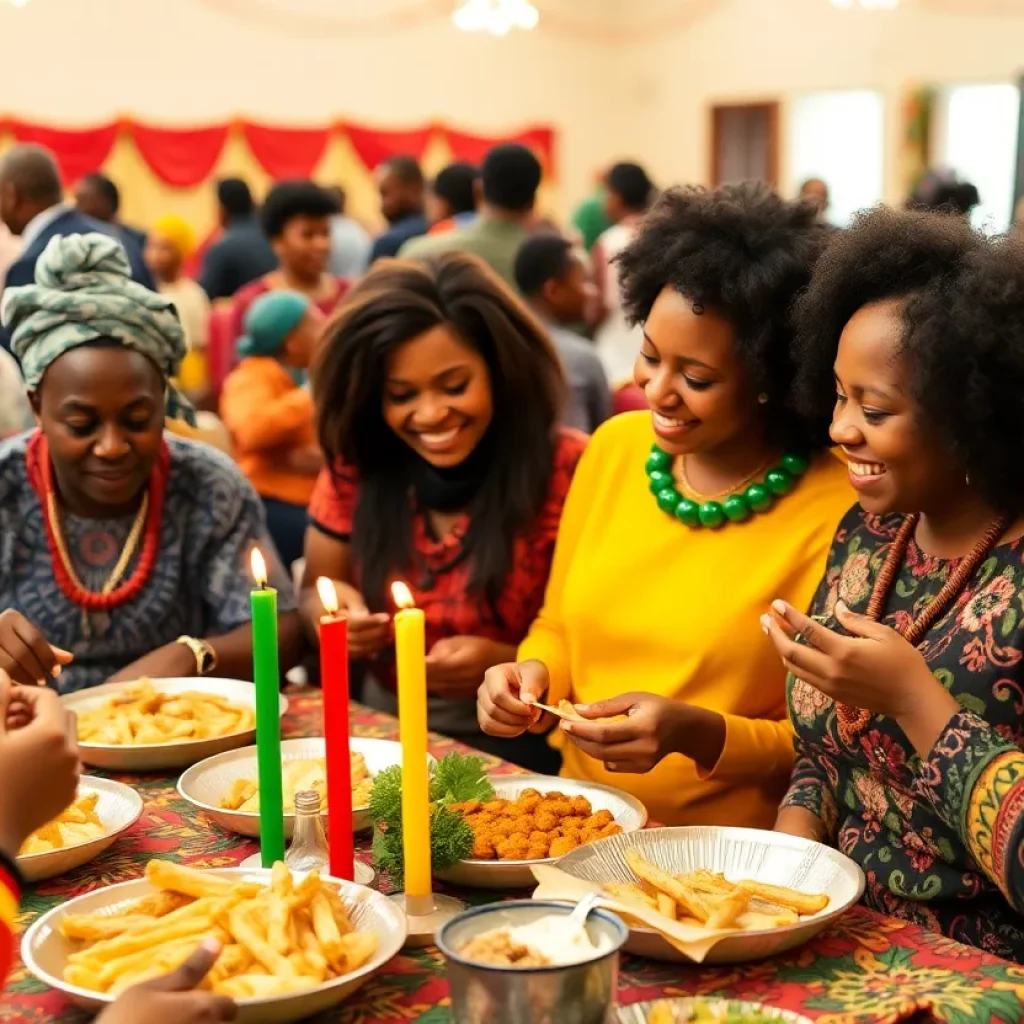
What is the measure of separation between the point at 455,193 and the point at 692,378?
540 centimetres

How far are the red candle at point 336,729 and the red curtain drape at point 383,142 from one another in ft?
39.8

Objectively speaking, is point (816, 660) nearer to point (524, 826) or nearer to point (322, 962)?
Answer: point (524, 826)

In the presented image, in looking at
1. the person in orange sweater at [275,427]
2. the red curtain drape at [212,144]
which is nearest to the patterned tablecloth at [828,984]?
the person in orange sweater at [275,427]

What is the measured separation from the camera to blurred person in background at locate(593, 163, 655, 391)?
6.25m

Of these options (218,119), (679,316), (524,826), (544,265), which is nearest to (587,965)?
(524,826)

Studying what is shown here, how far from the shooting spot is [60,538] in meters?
2.65

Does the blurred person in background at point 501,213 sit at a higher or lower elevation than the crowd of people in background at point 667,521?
higher

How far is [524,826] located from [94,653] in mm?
1213

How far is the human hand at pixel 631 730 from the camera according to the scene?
1.91 meters

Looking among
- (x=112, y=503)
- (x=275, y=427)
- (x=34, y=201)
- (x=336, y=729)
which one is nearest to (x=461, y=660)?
(x=112, y=503)

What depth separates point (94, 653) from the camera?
8.70 feet

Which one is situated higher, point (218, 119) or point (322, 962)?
point (218, 119)

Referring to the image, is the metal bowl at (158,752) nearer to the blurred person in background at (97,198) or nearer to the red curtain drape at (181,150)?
the blurred person in background at (97,198)

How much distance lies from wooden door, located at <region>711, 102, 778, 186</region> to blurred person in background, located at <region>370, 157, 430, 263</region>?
5.84 m
